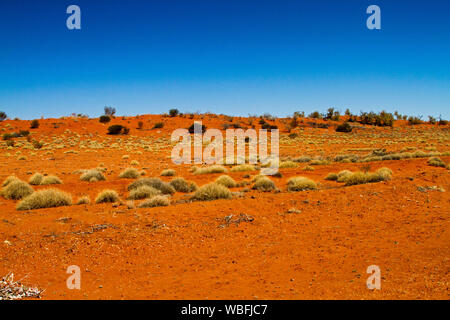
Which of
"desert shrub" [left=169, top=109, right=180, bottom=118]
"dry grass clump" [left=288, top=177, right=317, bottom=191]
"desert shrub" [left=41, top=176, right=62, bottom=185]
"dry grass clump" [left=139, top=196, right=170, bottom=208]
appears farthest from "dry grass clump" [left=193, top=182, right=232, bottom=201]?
"desert shrub" [left=169, top=109, right=180, bottom=118]

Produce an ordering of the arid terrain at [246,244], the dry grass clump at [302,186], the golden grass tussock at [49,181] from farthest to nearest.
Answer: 1. the golden grass tussock at [49,181]
2. the dry grass clump at [302,186]
3. the arid terrain at [246,244]

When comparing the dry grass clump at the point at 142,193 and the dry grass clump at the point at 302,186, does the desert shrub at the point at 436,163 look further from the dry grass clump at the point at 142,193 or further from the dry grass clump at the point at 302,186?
the dry grass clump at the point at 142,193

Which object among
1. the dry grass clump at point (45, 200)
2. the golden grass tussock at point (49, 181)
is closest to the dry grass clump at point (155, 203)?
the dry grass clump at point (45, 200)

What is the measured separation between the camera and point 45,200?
1062cm

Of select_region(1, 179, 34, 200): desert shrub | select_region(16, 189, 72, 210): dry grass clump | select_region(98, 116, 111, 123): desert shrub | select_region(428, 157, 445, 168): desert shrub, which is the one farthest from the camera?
select_region(98, 116, 111, 123): desert shrub

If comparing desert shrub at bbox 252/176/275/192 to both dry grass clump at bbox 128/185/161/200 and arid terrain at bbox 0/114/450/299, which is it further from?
dry grass clump at bbox 128/185/161/200

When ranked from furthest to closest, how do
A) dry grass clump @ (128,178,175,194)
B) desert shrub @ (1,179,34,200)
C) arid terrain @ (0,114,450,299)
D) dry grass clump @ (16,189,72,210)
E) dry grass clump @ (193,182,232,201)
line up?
dry grass clump @ (128,178,175,194) → desert shrub @ (1,179,34,200) → dry grass clump @ (193,182,232,201) → dry grass clump @ (16,189,72,210) → arid terrain @ (0,114,450,299)

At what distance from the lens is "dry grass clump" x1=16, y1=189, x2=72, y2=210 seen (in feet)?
34.0

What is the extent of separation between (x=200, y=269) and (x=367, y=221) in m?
5.00

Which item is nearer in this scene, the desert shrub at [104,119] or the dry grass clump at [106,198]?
the dry grass clump at [106,198]

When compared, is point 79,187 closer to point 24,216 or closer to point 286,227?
point 24,216

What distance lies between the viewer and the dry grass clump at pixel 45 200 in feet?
34.0
